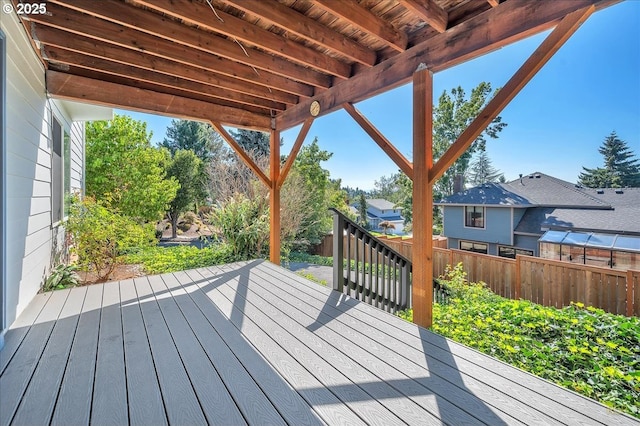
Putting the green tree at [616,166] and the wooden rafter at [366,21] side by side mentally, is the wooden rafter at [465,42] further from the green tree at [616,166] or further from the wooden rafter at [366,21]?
the green tree at [616,166]

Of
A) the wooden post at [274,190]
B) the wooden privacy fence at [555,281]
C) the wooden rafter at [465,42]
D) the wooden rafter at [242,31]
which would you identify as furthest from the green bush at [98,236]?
the wooden privacy fence at [555,281]

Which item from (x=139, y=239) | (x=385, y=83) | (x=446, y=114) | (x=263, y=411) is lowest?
(x=263, y=411)

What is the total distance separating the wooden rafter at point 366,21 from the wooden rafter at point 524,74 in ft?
3.36

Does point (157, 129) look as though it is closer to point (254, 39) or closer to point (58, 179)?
point (58, 179)

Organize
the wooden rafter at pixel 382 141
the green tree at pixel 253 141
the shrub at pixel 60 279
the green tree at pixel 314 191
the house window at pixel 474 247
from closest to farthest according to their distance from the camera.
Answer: the wooden rafter at pixel 382 141 < the shrub at pixel 60 279 < the green tree at pixel 314 191 < the house window at pixel 474 247 < the green tree at pixel 253 141

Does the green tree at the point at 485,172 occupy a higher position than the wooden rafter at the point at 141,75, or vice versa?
the green tree at the point at 485,172

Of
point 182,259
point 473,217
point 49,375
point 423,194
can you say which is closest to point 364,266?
point 423,194

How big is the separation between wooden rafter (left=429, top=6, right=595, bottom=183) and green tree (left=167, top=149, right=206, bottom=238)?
13.4m

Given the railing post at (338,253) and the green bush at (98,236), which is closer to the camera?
the railing post at (338,253)

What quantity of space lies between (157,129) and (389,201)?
93.2 feet

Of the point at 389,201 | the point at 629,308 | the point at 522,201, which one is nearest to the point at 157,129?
the point at 522,201

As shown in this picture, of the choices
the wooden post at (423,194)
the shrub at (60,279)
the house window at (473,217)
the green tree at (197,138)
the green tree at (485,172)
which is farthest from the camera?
the green tree at (485,172)

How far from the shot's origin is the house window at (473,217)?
43.5 ft

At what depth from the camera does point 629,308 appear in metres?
4.69
